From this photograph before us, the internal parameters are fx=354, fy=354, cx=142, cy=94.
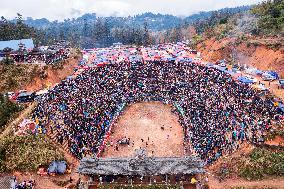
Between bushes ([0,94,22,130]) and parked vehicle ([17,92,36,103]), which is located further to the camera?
parked vehicle ([17,92,36,103])

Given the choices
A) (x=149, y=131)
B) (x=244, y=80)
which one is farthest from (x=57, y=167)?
(x=244, y=80)

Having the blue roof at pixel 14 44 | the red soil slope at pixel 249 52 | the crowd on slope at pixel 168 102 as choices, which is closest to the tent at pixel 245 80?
the crowd on slope at pixel 168 102

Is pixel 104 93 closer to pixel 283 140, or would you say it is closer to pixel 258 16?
pixel 283 140

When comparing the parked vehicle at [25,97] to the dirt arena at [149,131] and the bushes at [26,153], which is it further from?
the dirt arena at [149,131]

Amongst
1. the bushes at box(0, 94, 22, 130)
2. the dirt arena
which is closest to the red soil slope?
the dirt arena

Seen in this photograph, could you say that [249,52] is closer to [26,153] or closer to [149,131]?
[149,131]

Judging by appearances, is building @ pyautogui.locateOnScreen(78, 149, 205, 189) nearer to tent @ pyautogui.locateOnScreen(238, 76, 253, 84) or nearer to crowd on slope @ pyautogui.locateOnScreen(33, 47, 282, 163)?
crowd on slope @ pyautogui.locateOnScreen(33, 47, 282, 163)

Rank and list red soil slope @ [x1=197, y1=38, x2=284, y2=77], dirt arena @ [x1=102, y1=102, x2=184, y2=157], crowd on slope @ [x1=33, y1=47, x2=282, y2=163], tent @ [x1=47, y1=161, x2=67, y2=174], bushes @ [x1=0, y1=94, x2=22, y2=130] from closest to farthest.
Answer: tent @ [x1=47, y1=161, x2=67, y2=174], crowd on slope @ [x1=33, y1=47, x2=282, y2=163], dirt arena @ [x1=102, y1=102, x2=184, y2=157], bushes @ [x1=0, y1=94, x2=22, y2=130], red soil slope @ [x1=197, y1=38, x2=284, y2=77]
